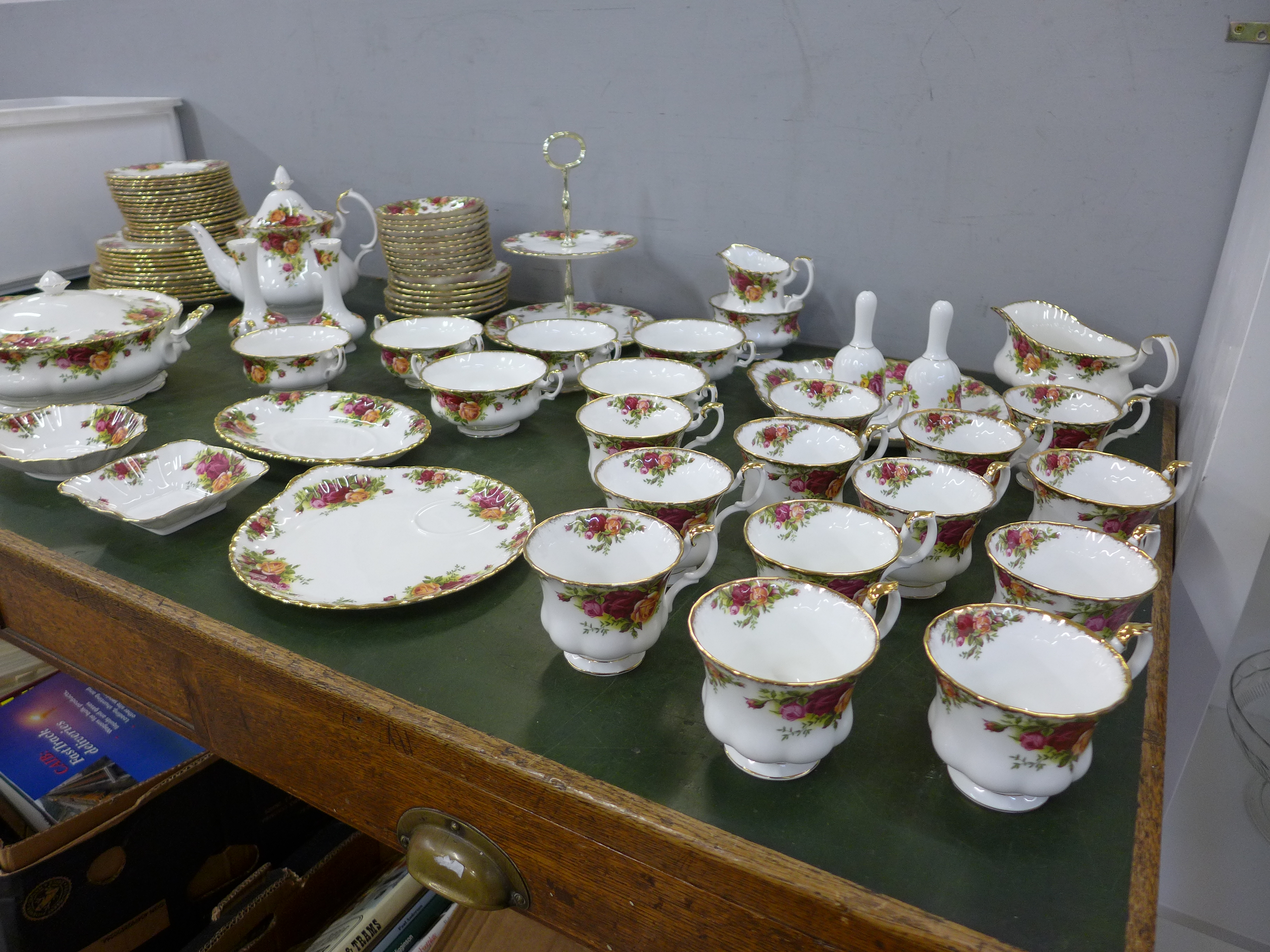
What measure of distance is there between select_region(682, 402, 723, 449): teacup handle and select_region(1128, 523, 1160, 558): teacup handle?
0.42 meters

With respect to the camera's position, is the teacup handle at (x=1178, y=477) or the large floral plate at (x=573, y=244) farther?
the large floral plate at (x=573, y=244)

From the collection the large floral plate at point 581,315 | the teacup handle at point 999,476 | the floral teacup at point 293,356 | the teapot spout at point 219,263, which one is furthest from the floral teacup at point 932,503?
the teapot spout at point 219,263

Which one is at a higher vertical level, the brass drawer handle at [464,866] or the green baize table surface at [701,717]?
the green baize table surface at [701,717]

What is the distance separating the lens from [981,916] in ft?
1.61

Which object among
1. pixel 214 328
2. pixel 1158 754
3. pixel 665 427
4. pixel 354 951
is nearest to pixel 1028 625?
pixel 1158 754

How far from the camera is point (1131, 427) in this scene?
3.43ft

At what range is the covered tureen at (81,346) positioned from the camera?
1.07 m

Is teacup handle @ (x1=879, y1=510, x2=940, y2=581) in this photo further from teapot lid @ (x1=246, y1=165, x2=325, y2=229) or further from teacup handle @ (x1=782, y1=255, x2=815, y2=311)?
teapot lid @ (x1=246, y1=165, x2=325, y2=229)

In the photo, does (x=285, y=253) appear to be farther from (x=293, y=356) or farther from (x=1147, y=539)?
(x=1147, y=539)

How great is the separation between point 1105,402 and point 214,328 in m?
1.31

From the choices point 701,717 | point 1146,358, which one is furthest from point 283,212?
point 1146,358

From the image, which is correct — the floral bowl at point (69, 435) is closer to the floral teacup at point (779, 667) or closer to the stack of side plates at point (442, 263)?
the stack of side plates at point (442, 263)

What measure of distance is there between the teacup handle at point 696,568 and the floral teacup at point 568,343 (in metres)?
0.48

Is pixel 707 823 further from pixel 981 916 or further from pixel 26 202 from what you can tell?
pixel 26 202
